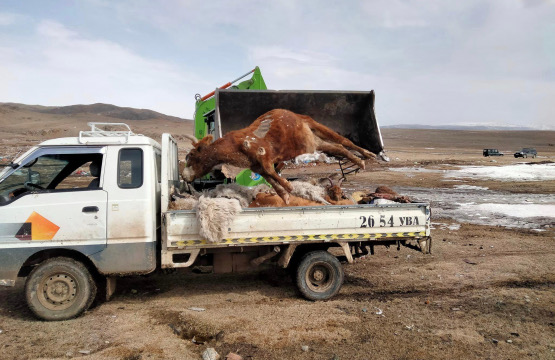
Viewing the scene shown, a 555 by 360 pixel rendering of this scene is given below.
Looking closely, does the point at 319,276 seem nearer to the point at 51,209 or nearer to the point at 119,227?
the point at 119,227

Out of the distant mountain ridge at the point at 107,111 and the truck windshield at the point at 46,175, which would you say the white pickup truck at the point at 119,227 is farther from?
the distant mountain ridge at the point at 107,111

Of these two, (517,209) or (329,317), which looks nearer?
(329,317)

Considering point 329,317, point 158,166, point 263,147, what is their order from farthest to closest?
point 263,147
point 158,166
point 329,317

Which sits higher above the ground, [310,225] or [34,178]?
[34,178]

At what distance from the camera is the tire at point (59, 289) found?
4.98 meters

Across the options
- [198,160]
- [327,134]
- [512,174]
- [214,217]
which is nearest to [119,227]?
[214,217]

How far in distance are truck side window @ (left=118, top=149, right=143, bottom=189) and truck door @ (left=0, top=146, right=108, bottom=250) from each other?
0.24m

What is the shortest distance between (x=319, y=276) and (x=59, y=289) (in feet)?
10.9

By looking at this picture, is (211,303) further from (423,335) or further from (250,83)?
(250,83)

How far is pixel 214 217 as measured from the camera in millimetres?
5145

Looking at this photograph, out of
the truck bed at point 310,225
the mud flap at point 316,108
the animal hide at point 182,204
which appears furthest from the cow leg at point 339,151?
the animal hide at point 182,204

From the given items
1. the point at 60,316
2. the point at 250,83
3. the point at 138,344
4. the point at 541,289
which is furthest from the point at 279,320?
the point at 250,83

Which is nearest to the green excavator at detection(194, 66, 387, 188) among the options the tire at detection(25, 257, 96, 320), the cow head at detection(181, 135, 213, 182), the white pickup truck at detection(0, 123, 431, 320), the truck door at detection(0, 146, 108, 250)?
the cow head at detection(181, 135, 213, 182)

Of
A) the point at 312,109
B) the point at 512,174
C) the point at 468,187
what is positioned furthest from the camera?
the point at 512,174
